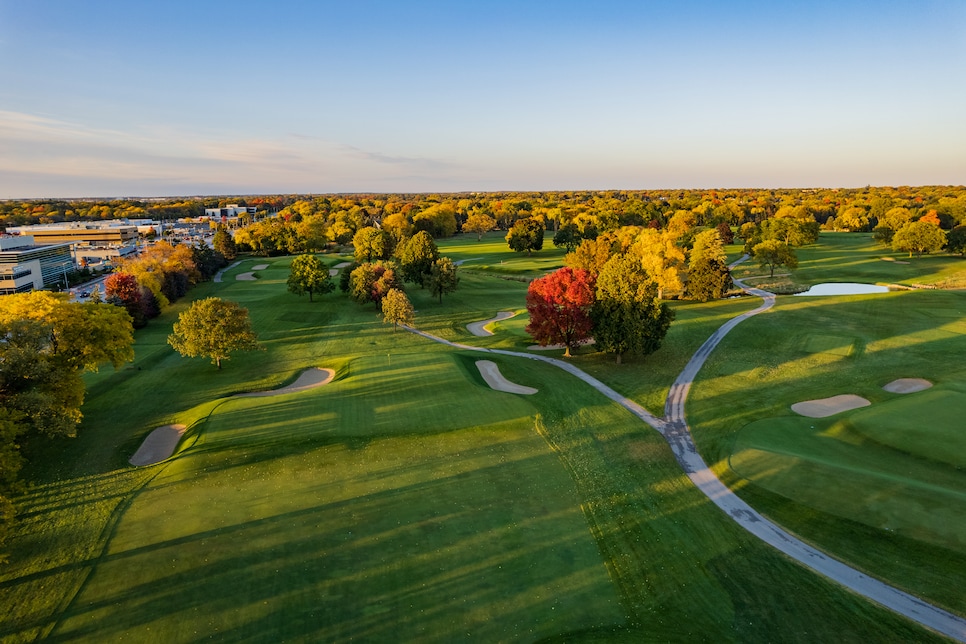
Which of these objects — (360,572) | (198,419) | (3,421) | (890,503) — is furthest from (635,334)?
(3,421)

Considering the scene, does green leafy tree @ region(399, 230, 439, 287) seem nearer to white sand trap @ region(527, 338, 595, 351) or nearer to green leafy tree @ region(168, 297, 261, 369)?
white sand trap @ region(527, 338, 595, 351)

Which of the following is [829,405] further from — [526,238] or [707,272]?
[526,238]

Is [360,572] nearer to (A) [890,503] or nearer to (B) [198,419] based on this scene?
(B) [198,419]

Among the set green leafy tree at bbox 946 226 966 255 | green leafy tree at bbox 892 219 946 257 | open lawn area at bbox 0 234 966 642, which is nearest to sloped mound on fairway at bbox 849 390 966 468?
open lawn area at bbox 0 234 966 642

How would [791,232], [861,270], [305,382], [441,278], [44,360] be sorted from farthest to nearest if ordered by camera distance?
[791,232] < [861,270] < [441,278] < [305,382] < [44,360]

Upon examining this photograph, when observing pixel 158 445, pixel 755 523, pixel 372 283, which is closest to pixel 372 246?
pixel 372 283

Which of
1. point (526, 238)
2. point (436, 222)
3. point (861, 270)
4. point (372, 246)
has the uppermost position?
point (436, 222)
